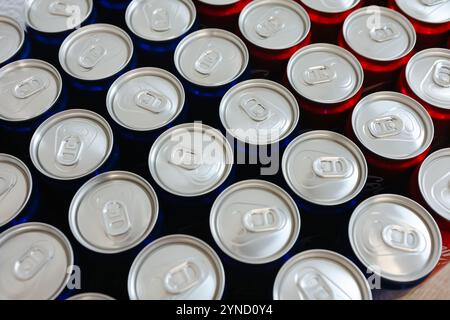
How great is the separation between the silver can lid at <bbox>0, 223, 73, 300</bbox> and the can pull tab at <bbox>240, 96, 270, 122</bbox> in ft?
1.52

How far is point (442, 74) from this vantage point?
1069mm

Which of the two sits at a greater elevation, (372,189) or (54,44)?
(54,44)

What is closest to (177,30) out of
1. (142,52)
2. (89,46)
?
(142,52)

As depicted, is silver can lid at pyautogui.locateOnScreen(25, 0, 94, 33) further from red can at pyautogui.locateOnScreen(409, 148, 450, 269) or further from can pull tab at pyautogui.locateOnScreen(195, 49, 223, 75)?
red can at pyautogui.locateOnScreen(409, 148, 450, 269)

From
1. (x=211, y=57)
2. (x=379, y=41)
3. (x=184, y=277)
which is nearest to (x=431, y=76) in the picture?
(x=379, y=41)

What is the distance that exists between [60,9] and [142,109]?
42cm

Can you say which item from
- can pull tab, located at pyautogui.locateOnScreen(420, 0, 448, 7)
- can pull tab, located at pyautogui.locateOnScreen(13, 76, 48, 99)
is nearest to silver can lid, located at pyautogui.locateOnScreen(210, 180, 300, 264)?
can pull tab, located at pyautogui.locateOnScreen(13, 76, 48, 99)

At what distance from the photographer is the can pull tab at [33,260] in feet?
2.56

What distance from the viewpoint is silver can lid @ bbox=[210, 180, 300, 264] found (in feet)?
2.59

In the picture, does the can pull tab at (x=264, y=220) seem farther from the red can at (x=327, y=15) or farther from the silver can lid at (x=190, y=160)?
the red can at (x=327, y=15)

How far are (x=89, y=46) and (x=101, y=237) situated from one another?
0.51 metres

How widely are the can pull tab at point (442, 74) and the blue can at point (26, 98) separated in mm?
918
